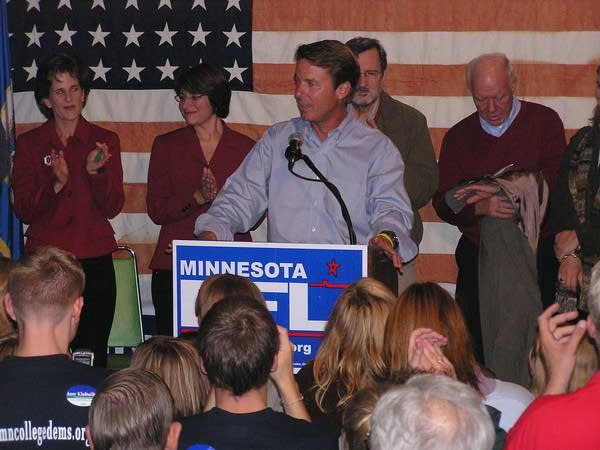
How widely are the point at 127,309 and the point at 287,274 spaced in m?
2.88

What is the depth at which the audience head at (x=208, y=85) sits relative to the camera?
668 centimetres

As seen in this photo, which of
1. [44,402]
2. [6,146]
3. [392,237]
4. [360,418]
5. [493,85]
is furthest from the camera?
[6,146]

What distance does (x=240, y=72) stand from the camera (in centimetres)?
743

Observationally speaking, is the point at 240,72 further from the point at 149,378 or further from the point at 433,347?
the point at 149,378

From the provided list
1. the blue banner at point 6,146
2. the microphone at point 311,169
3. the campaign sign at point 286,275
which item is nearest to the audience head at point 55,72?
the blue banner at point 6,146

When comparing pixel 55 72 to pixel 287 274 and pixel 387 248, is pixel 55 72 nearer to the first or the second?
pixel 287 274

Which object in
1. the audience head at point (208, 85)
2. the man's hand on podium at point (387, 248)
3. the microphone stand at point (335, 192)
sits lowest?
the man's hand on podium at point (387, 248)

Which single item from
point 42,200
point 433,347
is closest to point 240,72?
point 42,200

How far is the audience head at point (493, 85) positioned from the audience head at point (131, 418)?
157 inches

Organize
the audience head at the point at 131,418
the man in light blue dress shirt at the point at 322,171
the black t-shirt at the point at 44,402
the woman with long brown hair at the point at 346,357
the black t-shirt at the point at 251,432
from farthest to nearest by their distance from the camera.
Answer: the man in light blue dress shirt at the point at 322,171 < the woman with long brown hair at the point at 346,357 < the black t-shirt at the point at 44,402 < the black t-shirt at the point at 251,432 < the audience head at the point at 131,418

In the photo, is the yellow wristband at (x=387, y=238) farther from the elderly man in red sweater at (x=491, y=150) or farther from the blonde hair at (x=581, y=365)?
the elderly man in red sweater at (x=491, y=150)

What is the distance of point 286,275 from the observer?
4902 mm

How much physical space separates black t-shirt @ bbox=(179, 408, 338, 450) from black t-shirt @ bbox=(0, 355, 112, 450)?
33 centimetres

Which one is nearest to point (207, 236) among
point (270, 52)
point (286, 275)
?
point (286, 275)
